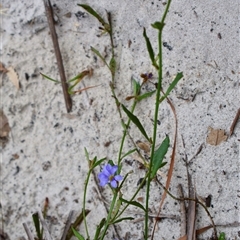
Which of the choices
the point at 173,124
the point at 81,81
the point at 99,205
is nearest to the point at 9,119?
the point at 81,81

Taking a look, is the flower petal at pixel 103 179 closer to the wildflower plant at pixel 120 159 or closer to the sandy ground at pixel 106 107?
the wildflower plant at pixel 120 159

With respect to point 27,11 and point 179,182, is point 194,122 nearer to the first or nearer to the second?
point 179,182

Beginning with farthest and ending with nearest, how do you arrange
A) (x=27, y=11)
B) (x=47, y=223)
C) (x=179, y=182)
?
(x=27, y=11), (x=47, y=223), (x=179, y=182)

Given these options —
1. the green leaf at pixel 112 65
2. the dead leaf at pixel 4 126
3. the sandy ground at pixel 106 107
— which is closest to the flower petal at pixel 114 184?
the sandy ground at pixel 106 107

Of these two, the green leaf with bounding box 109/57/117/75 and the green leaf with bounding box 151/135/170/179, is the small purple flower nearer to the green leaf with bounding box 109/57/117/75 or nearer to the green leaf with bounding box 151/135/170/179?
the green leaf with bounding box 151/135/170/179

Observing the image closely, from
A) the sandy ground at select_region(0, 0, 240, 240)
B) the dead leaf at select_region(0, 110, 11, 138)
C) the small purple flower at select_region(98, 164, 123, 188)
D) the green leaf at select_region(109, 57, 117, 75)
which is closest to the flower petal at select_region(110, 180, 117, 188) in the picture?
the small purple flower at select_region(98, 164, 123, 188)

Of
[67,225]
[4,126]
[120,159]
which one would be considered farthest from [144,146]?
[4,126]
